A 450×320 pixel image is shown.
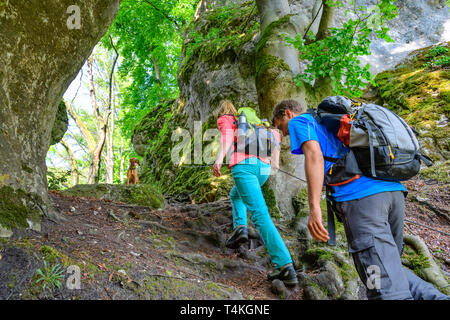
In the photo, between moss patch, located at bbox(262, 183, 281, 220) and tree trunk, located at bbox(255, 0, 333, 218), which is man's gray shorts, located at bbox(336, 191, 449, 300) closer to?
moss patch, located at bbox(262, 183, 281, 220)

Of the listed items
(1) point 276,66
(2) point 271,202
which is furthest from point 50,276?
(1) point 276,66

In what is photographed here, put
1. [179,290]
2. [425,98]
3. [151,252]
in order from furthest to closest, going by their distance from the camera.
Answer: [425,98] → [151,252] → [179,290]

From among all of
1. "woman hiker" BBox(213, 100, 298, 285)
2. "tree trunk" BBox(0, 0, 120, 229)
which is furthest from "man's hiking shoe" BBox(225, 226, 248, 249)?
"tree trunk" BBox(0, 0, 120, 229)

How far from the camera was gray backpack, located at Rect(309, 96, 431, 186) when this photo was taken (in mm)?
2139

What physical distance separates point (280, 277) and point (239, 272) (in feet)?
2.16

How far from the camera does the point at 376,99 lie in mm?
9617

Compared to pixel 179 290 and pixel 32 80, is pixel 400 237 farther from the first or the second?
pixel 32 80

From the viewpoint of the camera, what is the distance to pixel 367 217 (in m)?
2.11

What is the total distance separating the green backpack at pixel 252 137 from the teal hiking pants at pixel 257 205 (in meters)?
0.14

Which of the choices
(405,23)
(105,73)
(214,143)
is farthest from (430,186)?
(105,73)

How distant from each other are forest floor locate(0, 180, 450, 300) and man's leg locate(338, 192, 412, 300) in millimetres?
1346

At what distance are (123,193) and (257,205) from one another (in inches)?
160
